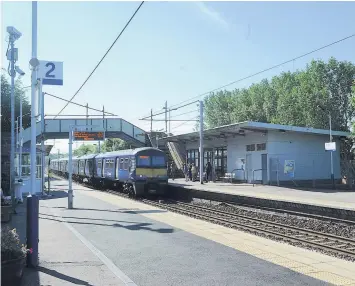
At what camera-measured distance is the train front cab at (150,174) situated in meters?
25.1

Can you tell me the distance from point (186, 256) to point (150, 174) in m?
17.3

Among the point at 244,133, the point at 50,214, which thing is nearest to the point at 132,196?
the point at 244,133

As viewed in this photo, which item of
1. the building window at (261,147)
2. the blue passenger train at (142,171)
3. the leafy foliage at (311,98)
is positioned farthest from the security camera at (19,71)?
the leafy foliage at (311,98)

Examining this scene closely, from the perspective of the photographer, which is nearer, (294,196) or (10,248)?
(10,248)

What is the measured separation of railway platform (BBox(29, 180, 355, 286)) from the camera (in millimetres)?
6722

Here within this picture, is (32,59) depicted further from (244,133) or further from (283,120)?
(283,120)

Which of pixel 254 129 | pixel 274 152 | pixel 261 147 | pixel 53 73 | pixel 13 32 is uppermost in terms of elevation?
pixel 13 32

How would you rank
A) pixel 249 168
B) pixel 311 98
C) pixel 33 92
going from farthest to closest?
pixel 311 98 < pixel 249 168 < pixel 33 92

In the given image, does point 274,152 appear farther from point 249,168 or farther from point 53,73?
point 53,73

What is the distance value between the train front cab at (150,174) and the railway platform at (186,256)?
38.9 ft

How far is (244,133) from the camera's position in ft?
98.0

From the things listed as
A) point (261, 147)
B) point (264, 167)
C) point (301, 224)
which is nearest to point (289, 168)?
point (264, 167)

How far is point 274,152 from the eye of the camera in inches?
1093

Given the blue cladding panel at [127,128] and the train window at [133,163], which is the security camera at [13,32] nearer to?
the train window at [133,163]
